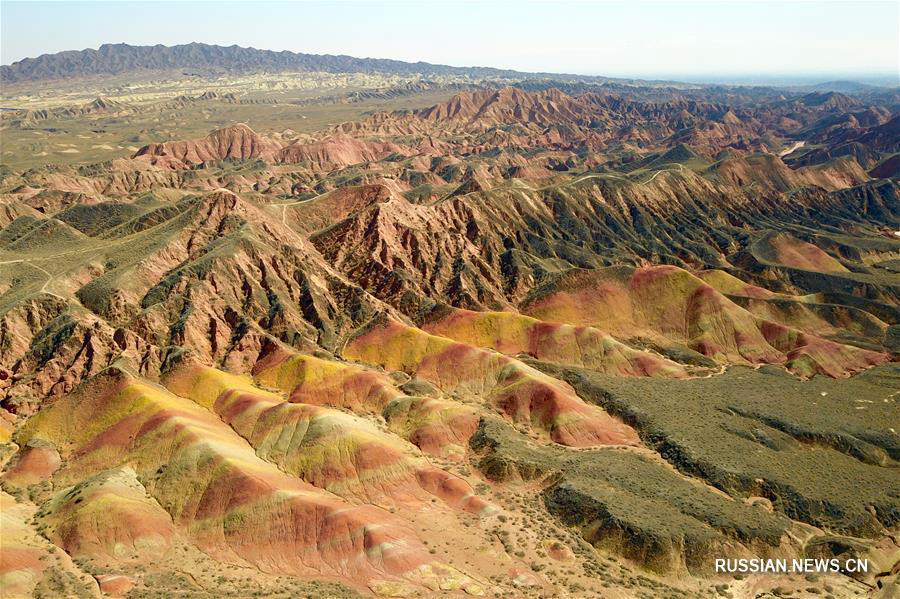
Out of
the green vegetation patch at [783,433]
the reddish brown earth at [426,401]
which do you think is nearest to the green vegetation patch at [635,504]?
the reddish brown earth at [426,401]

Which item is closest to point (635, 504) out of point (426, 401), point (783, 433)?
point (783, 433)

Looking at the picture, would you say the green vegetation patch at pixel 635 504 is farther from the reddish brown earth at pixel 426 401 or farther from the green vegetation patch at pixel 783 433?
the green vegetation patch at pixel 783 433

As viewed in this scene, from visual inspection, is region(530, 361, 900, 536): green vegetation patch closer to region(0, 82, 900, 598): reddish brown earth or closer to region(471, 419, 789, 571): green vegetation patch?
region(0, 82, 900, 598): reddish brown earth

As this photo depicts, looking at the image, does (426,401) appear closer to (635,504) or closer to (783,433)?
(635,504)

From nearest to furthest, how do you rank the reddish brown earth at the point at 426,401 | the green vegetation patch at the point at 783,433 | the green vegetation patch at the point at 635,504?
the reddish brown earth at the point at 426,401 → the green vegetation patch at the point at 635,504 → the green vegetation patch at the point at 783,433

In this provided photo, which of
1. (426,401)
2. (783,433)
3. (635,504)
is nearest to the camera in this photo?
(635,504)

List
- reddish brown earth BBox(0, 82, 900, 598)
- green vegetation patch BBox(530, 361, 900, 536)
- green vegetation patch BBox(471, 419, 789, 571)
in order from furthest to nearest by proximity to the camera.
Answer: green vegetation patch BBox(530, 361, 900, 536) < green vegetation patch BBox(471, 419, 789, 571) < reddish brown earth BBox(0, 82, 900, 598)

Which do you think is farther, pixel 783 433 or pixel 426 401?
pixel 426 401

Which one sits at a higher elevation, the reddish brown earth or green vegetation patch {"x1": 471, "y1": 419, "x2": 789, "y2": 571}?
the reddish brown earth

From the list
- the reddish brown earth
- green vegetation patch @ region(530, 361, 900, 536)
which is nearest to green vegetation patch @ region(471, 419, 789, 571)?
the reddish brown earth
